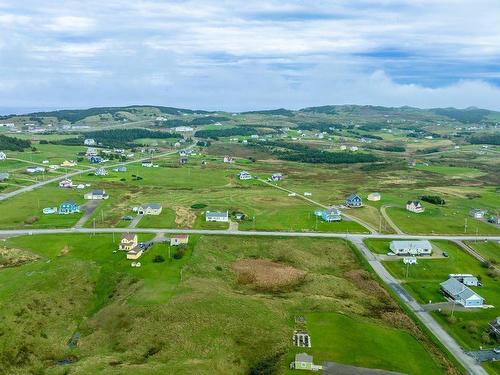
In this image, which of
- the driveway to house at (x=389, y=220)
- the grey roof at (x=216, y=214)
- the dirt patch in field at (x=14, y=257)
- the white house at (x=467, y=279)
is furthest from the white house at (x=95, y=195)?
the white house at (x=467, y=279)

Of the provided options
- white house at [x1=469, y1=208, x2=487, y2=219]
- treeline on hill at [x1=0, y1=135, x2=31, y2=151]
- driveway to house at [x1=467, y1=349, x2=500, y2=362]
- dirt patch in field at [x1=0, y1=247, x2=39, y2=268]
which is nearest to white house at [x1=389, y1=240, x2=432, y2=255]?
driveway to house at [x1=467, y1=349, x2=500, y2=362]

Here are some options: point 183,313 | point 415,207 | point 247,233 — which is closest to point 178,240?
point 247,233

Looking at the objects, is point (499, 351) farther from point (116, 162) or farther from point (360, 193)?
point (116, 162)

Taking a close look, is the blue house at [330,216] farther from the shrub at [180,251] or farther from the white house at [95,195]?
the white house at [95,195]

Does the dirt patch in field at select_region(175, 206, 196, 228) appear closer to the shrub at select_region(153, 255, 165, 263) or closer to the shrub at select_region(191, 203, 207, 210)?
the shrub at select_region(191, 203, 207, 210)

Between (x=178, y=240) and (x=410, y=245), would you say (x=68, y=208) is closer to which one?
(x=178, y=240)

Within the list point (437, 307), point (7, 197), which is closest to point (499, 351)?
point (437, 307)
